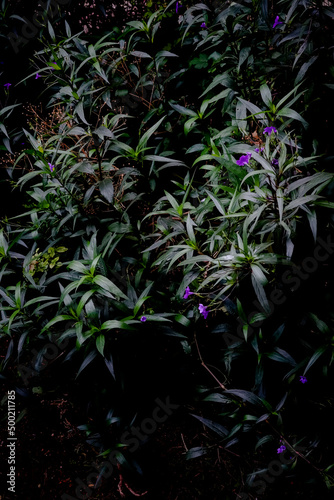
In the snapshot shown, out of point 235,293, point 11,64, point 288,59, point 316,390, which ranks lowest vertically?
point 316,390

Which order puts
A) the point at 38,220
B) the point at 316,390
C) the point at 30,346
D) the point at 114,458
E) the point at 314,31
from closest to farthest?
the point at 314,31 → the point at 316,390 → the point at 114,458 → the point at 30,346 → the point at 38,220

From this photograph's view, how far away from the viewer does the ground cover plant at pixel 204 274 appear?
1.71m

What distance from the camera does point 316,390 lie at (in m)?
1.85

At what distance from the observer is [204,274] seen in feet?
5.99

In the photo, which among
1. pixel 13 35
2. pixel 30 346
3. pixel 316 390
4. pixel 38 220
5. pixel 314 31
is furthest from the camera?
pixel 13 35

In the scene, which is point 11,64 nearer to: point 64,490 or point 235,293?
point 235,293

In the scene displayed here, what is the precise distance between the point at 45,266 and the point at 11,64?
1.96 metres

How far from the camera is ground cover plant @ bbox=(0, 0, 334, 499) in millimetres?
1712

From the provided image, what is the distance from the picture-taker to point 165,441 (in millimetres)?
2172

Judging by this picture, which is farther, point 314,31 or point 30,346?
point 30,346

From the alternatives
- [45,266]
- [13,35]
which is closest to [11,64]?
[13,35]

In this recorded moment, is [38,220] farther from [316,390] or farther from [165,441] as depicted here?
[316,390]

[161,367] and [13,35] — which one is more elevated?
[13,35]

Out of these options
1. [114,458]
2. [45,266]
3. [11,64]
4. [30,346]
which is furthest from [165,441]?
[11,64]
